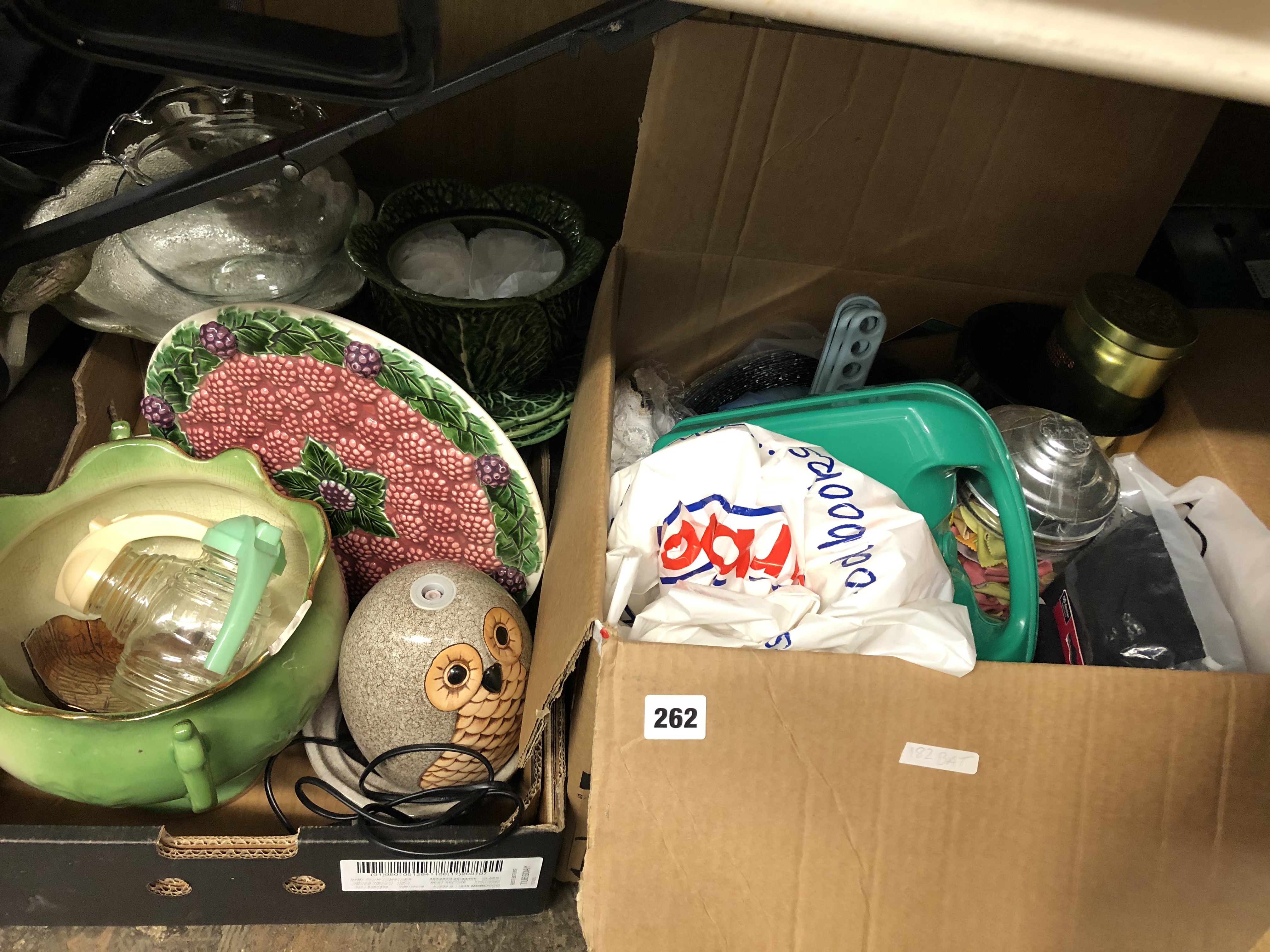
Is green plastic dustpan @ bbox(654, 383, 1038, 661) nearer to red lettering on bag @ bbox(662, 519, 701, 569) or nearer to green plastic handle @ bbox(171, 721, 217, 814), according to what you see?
red lettering on bag @ bbox(662, 519, 701, 569)

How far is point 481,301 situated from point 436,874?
417 mm

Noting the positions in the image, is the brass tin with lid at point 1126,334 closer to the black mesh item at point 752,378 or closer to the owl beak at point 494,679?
the black mesh item at point 752,378

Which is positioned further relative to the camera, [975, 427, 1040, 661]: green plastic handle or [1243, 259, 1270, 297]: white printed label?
[1243, 259, 1270, 297]: white printed label

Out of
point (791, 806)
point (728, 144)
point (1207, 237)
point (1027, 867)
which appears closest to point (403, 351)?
point (728, 144)

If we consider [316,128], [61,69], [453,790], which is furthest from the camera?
Result: [61,69]

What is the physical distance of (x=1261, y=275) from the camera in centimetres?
78

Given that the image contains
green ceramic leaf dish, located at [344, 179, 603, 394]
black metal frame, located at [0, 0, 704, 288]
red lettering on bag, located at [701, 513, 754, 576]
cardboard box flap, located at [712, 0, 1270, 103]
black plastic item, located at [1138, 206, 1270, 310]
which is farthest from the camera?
black plastic item, located at [1138, 206, 1270, 310]

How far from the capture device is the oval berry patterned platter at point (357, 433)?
0.60 m

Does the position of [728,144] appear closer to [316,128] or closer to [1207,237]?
[316,128]

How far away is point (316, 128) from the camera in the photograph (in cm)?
46

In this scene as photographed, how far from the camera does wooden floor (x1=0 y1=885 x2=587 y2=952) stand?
0.60 meters

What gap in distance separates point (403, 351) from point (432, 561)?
0.16 metres

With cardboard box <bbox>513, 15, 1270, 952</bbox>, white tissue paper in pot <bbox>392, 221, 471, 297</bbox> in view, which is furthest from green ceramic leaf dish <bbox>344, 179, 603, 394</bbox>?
cardboard box <bbox>513, 15, 1270, 952</bbox>

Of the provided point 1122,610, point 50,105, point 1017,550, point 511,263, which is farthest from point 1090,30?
point 50,105
